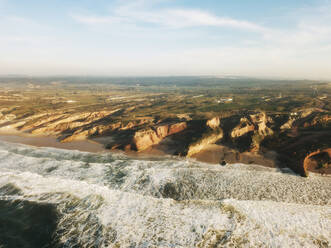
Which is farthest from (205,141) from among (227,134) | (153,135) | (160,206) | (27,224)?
(27,224)

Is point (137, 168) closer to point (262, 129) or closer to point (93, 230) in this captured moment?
point (93, 230)

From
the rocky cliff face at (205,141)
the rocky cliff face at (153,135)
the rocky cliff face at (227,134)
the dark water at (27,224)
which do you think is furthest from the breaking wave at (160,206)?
the rocky cliff face at (153,135)

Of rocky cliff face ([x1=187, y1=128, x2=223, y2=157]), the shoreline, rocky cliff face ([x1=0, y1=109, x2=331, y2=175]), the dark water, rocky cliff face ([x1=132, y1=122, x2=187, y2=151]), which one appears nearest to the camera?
the dark water

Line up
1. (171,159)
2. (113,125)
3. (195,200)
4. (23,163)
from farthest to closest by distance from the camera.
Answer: (113,125) < (171,159) < (23,163) < (195,200)

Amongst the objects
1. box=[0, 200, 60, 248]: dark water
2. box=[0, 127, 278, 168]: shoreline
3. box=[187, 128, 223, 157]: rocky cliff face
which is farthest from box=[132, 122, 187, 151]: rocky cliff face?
box=[0, 200, 60, 248]: dark water

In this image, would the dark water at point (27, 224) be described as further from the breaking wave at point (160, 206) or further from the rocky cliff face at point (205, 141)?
the rocky cliff face at point (205, 141)

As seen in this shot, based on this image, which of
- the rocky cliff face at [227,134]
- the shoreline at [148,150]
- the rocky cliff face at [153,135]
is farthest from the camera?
the rocky cliff face at [153,135]

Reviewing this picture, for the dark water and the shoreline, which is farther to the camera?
the shoreline

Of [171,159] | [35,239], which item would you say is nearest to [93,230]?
[35,239]

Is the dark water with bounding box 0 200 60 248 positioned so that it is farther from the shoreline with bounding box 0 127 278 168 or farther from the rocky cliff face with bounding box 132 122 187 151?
the rocky cliff face with bounding box 132 122 187 151
